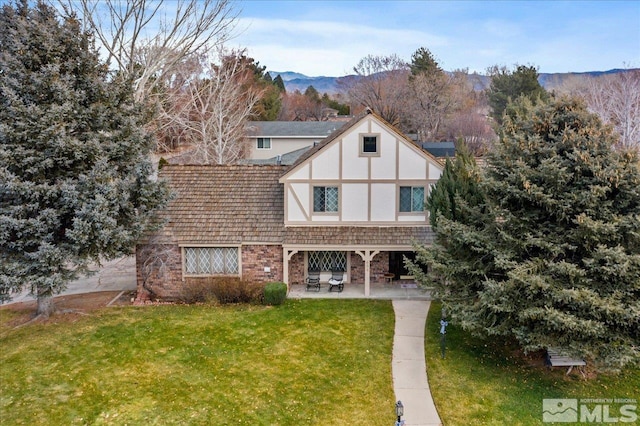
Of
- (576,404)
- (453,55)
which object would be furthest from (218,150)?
(453,55)

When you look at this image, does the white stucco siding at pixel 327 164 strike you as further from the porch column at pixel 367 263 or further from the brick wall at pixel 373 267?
the brick wall at pixel 373 267

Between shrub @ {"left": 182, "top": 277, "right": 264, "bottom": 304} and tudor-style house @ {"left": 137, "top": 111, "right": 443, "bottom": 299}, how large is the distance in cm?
72

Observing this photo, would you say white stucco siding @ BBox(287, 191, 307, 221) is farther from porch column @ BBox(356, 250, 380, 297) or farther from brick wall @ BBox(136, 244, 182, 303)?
brick wall @ BBox(136, 244, 182, 303)

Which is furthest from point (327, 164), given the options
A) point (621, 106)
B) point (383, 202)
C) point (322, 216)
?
point (621, 106)

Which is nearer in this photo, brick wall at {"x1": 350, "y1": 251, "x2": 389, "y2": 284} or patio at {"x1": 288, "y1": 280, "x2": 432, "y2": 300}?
patio at {"x1": 288, "y1": 280, "x2": 432, "y2": 300}

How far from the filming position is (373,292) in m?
Result: 17.8

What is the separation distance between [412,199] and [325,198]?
334cm

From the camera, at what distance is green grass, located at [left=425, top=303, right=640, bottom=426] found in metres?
10.2

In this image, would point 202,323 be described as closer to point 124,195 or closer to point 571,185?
point 124,195

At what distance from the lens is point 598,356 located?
10.1m

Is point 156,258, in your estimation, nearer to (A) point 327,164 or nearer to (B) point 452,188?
(A) point 327,164

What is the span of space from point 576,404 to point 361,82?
49.4 metres

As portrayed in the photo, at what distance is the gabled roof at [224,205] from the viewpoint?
17.4m

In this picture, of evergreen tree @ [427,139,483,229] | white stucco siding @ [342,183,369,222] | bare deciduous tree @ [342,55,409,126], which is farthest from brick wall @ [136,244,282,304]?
bare deciduous tree @ [342,55,409,126]
